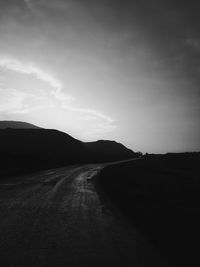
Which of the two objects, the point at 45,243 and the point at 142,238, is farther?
the point at 142,238

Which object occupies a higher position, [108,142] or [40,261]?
[108,142]

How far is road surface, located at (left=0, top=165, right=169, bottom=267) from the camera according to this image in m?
4.94

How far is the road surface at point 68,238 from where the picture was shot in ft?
16.2

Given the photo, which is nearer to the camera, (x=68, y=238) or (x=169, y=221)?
(x=68, y=238)

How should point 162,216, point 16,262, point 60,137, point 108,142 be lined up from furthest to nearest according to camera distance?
point 108,142 → point 60,137 → point 162,216 → point 16,262

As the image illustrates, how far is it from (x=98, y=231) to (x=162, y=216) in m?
3.18

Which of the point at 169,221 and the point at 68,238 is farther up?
the point at 169,221

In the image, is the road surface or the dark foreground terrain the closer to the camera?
the road surface

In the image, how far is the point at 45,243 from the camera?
5.77 metres

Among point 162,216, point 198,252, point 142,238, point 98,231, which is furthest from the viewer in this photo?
point 162,216

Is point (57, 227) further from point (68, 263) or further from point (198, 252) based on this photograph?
point (198, 252)

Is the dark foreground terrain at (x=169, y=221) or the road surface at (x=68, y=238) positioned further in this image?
the dark foreground terrain at (x=169, y=221)

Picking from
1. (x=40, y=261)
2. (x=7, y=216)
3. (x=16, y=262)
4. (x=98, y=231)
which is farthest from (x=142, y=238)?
(x=7, y=216)

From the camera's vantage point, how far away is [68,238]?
20.4 feet
